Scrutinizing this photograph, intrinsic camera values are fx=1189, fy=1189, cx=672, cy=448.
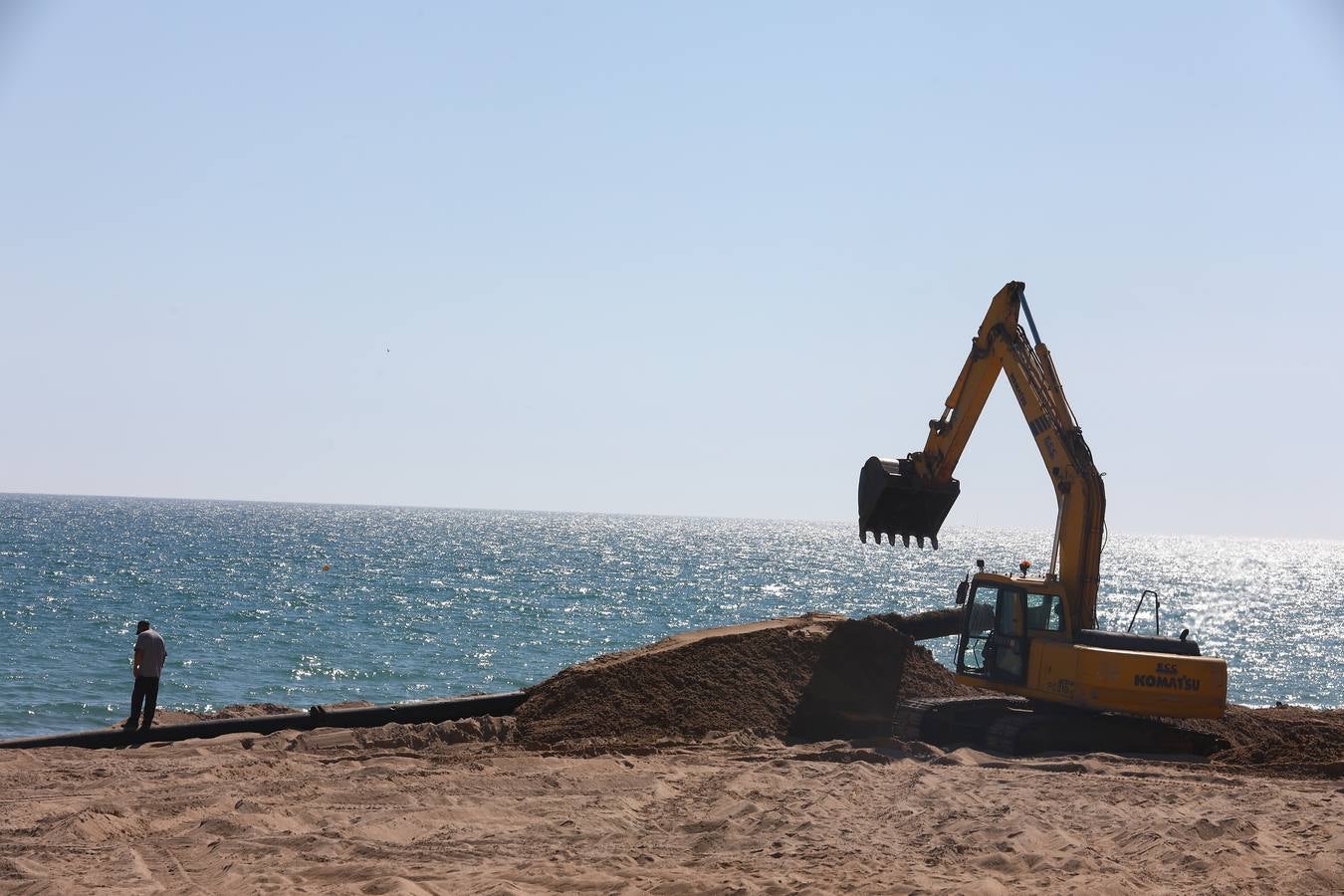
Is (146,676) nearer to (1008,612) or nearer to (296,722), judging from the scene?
(296,722)

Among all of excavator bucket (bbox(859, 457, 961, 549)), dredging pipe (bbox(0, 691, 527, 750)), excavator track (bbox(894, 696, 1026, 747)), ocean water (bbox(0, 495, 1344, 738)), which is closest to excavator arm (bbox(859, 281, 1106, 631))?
excavator bucket (bbox(859, 457, 961, 549))

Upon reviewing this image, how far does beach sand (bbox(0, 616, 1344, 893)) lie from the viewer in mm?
9055

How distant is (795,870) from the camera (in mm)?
9188

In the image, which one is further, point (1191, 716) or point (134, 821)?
point (1191, 716)

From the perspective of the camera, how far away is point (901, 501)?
17.7 m

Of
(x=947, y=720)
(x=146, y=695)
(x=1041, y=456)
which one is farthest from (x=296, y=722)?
(x=1041, y=456)

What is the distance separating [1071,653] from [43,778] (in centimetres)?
1182

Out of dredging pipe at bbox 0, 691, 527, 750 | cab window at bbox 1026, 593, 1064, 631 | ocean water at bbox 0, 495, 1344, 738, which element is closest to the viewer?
dredging pipe at bbox 0, 691, 527, 750

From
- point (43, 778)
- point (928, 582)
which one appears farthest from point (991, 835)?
point (928, 582)

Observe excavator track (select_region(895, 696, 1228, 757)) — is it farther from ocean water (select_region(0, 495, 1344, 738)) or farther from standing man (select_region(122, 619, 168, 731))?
standing man (select_region(122, 619, 168, 731))

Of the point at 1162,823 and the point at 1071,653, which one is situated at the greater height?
the point at 1071,653

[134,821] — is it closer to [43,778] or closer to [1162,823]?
[43,778]

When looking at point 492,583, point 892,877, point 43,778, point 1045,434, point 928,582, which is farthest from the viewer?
point 928,582

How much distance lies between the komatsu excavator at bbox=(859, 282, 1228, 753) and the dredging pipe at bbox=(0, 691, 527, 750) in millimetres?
6017
